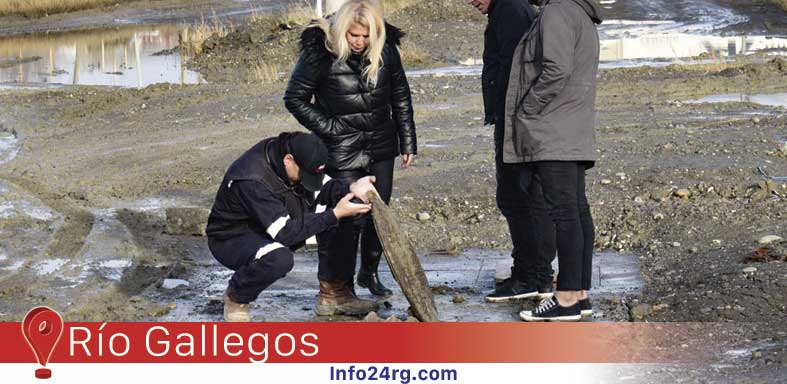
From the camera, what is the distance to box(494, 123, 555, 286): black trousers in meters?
8.16

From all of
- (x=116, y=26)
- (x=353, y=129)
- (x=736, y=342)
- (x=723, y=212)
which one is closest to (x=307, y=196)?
(x=353, y=129)

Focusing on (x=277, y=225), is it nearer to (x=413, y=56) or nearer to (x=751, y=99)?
(x=751, y=99)

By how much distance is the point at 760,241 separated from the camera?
30.9 ft

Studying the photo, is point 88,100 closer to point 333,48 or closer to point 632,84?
point 632,84

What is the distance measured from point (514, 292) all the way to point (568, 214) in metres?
1.05

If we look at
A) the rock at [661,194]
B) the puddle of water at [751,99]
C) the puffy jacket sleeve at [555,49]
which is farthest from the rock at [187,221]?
the puddle of water at [751,99]

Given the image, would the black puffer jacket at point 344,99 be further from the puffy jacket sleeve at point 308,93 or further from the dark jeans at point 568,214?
the dark jeans at point 568,214

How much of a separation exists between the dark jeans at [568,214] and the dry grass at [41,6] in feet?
119

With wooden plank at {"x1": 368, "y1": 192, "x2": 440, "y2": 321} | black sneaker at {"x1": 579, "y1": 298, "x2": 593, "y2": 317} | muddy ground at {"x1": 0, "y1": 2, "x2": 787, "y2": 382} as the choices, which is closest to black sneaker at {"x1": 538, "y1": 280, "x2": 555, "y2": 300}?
muddy ground at {"x1": 0, "y1": 2, "x2": 787, "y2": 382}

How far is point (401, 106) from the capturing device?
833 centimetres

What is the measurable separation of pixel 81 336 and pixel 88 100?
13871 millimetres

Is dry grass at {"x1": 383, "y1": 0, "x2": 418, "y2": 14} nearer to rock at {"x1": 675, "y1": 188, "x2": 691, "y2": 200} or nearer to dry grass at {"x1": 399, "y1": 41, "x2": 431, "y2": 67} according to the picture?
dry grass at {"x1": 399, "y1": 41, "x2": 431, "y2": 67}

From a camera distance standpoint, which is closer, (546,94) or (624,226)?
(546,94)

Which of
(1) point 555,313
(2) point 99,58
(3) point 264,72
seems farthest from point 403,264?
(2) point 99,58
